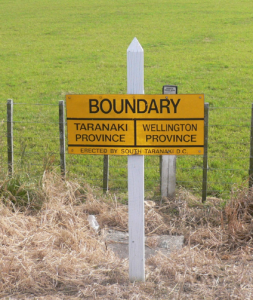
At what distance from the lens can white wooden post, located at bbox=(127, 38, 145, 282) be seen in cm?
372

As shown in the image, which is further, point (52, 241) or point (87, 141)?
point (52, 241)

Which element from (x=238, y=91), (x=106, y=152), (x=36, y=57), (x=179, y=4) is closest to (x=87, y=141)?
(x=106, y=152)

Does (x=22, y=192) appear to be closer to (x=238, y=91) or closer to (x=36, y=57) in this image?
(x=238, y=91)

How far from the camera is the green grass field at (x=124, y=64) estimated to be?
806 cm

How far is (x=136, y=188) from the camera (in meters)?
3.87

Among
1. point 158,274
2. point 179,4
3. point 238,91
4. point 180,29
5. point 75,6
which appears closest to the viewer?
point 158,274

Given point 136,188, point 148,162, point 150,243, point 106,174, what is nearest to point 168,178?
point 106,174

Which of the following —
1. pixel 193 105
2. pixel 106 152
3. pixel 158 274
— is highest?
pixel 193 105

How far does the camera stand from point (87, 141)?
3.90m

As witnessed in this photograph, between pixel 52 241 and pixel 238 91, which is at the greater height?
pixel 238 91

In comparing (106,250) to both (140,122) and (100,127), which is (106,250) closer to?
(100,127)

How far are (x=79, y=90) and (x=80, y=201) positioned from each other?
27.3 feet

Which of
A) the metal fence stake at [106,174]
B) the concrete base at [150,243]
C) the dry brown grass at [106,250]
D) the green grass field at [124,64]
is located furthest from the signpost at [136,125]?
the metal fence stake at [106,174]

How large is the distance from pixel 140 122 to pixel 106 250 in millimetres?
1783
